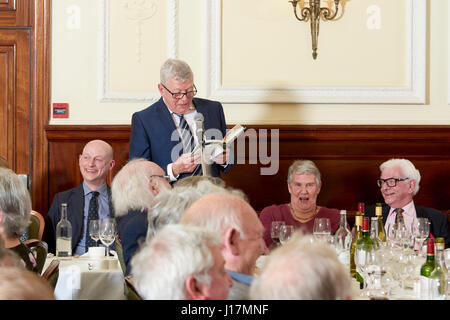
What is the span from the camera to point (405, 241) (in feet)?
12.6

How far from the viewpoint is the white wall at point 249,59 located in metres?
5.75

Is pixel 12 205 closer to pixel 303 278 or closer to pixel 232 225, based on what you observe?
pixel 232 225

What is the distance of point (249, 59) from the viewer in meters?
5.79

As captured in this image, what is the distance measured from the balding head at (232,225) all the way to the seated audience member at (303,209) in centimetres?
227

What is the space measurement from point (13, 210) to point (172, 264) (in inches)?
56.6

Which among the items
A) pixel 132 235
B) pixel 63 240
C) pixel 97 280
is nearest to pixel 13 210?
pixel 132 235

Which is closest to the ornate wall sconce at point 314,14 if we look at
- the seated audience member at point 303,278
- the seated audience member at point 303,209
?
the seated audience member at point 303,209

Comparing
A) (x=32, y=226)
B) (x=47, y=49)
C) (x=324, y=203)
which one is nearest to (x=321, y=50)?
(x=324, y=203)

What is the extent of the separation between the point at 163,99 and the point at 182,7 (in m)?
1.15

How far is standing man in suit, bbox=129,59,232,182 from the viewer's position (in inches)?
187

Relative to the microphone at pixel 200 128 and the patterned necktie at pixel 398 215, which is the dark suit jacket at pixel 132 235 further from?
the patterned necktie at pixel 398 215

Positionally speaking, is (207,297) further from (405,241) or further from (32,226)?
(32,226)
